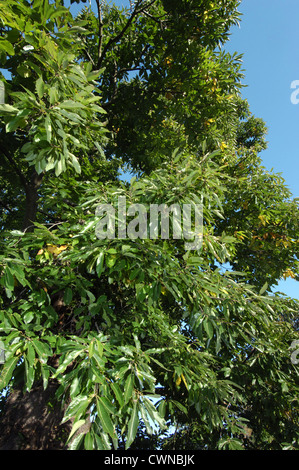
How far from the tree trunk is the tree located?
0.5 inches

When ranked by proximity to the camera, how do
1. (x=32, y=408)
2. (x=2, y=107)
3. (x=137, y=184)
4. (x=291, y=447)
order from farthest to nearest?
(x=32, y=408)
(x=291, y=447)
(x=137, y=184)
(x=2, y=107)

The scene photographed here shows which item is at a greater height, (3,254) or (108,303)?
(3,254)

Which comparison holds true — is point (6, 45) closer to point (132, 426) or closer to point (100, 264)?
point (100, 264)

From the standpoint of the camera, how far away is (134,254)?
235 centimetres

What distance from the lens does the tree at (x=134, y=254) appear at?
2.08 metres

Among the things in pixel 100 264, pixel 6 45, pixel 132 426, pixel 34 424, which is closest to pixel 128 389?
pixel 132 426

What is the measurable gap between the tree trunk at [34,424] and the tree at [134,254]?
0.04 feet

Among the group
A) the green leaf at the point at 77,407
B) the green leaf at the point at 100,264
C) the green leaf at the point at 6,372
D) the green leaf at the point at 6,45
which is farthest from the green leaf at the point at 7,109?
the green leaf at the point at 77,407

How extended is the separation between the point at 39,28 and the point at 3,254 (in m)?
1.79

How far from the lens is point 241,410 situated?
4637mm

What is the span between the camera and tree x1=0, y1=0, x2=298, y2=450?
2076mm
